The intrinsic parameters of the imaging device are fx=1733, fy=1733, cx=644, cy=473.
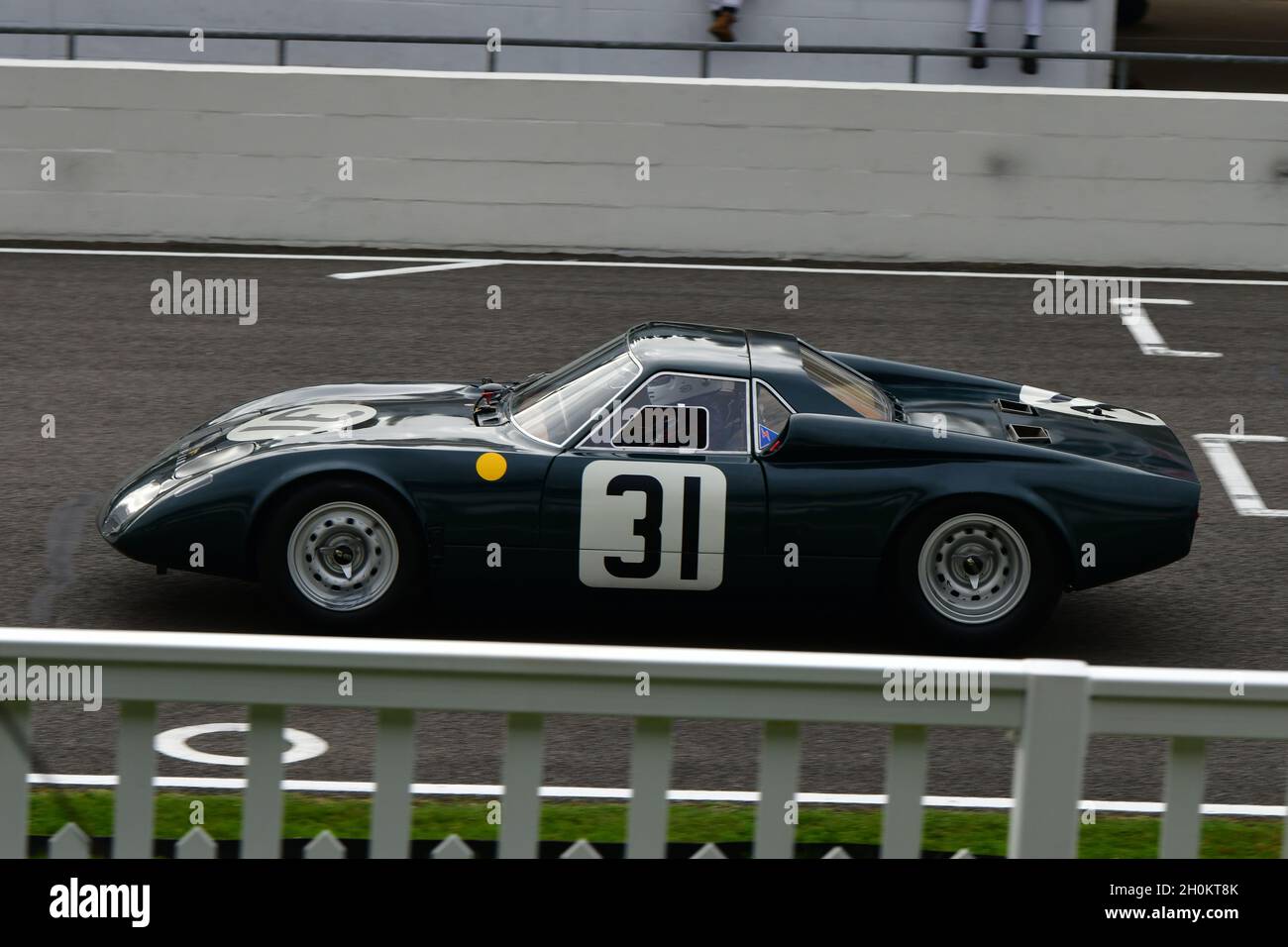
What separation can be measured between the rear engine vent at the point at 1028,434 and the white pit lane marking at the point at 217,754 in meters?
3.01

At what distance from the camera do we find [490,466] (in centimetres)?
650

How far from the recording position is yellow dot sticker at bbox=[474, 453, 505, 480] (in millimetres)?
6484

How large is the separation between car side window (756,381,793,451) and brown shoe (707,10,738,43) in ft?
41.4

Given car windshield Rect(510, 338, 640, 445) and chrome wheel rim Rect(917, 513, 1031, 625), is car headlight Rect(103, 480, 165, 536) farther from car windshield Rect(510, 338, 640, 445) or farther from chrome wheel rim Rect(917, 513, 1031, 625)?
chrome wheel rim Rect(917, 513, 1031, 625)

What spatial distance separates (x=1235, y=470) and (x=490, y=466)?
4716 mm

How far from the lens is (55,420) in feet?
31.3

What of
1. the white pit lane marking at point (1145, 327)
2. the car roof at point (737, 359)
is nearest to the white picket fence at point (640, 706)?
the car roof at point (737, 359)

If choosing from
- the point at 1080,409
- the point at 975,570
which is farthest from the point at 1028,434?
the point at 975,570

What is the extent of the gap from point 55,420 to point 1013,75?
37.0ft

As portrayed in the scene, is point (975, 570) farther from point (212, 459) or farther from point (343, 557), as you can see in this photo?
point (212, 459)

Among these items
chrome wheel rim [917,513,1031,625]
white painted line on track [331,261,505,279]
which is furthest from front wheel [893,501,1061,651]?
white painted line on track [331,261,505,279]

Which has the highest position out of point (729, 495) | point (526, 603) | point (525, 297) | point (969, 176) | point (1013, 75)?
point (1013, 75)
